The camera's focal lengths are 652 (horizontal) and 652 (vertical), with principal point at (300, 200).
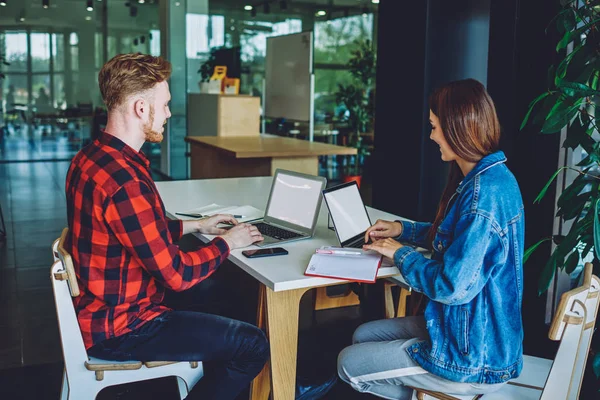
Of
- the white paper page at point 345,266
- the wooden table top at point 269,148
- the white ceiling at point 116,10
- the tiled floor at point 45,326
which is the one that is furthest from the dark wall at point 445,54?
the white ceiling at point 116,10

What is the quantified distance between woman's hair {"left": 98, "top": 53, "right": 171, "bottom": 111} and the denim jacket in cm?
97

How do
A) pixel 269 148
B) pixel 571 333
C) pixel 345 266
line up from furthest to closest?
pixel 269 148, pixel 345 266, pixel 571 333

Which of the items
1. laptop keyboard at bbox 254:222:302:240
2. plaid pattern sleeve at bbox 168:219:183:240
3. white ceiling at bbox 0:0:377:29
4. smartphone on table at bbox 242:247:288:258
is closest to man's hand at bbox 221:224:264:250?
smartphone on table at bbox 242:247:288:258

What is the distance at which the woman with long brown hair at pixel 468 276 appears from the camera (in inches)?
70.2

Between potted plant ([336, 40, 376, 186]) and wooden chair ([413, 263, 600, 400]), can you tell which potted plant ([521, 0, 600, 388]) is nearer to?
wooden chair ([413, 263, 600, 400])

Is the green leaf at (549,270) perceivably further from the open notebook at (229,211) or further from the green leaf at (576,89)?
the open notebook at (229,211)

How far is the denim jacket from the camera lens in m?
1.77

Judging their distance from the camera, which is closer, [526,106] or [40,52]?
[526,106]

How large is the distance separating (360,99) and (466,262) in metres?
8.69

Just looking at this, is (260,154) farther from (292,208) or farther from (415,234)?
(415,234)

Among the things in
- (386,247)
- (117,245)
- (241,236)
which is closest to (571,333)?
(386,247)

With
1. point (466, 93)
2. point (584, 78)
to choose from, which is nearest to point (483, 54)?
point (584, 78)

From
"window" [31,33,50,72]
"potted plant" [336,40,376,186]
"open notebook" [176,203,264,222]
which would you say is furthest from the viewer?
"window" [31,33,50,72]

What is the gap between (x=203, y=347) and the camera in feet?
6.59
